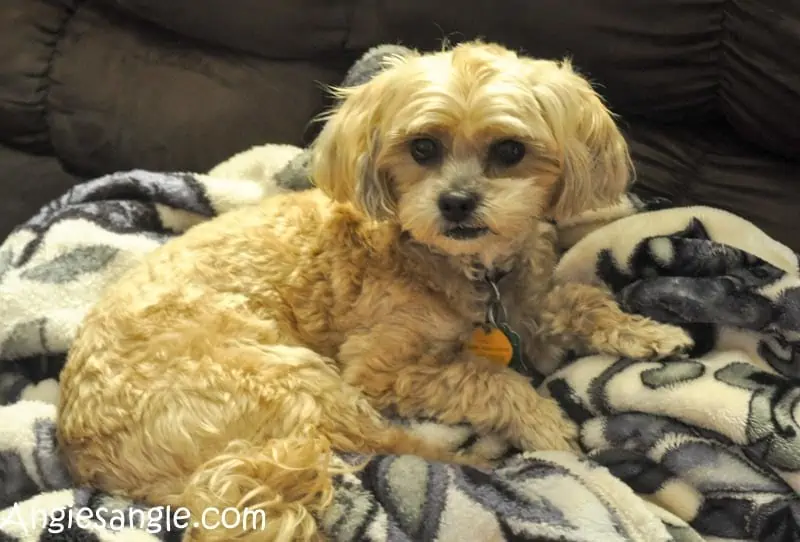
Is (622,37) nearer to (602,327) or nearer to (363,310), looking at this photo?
(602,327)

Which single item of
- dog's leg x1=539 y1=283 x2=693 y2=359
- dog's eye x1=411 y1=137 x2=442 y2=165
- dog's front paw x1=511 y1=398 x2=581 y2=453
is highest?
dog's eye x1=411 y1=137 x2=442 y2=165

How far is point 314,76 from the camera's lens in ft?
6.66

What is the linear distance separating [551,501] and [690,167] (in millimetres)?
899

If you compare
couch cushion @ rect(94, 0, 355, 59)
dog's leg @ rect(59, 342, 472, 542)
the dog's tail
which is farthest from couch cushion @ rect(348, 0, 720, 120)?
the dog's tail

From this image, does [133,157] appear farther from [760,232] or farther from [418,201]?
[760,232]

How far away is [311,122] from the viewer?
1971 millimetres

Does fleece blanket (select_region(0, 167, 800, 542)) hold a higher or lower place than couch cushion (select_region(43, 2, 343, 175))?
lower

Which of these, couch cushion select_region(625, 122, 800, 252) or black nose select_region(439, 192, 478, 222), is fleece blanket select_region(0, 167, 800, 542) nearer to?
couch cushion select_region(625, 122, 800, 252)

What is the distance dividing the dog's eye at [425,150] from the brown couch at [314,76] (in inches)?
Answer: 18.6

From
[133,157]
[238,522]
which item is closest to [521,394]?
[238,522]

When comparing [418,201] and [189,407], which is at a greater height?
[418,201]

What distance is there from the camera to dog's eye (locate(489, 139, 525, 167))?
4.58 ft

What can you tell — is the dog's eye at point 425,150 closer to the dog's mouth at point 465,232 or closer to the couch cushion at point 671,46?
the dog's mouth at point 465,232

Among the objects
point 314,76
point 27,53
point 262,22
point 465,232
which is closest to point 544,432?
point 465,232
